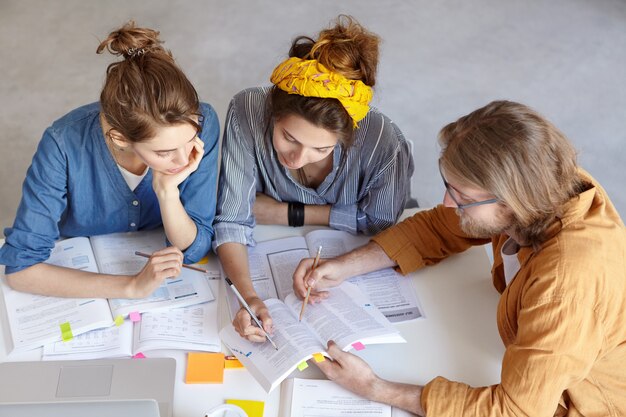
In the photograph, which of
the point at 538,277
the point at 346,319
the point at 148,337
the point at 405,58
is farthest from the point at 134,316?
the point at 405,58

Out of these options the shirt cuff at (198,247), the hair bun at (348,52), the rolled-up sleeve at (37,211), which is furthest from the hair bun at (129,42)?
the shirt cuff at (198,247)

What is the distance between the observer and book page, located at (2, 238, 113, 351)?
1.81 metres

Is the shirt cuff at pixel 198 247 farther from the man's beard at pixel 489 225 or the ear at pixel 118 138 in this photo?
the man's beard at pixel 489 225

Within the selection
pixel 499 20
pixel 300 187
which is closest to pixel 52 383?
pixel 300 187

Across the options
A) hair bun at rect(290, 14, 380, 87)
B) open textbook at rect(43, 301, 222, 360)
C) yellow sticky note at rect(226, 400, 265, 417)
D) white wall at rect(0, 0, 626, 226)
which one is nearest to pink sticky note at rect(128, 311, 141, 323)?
open textbook at rect(43, 301, 222, 360)

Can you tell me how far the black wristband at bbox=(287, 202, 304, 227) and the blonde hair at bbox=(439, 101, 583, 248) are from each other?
0.68 m

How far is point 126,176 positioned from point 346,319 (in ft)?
2.35

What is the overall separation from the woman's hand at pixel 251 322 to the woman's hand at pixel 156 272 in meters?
0.21

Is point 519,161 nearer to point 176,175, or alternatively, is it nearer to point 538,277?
point 538,277

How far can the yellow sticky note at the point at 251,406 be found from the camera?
168 centimetres

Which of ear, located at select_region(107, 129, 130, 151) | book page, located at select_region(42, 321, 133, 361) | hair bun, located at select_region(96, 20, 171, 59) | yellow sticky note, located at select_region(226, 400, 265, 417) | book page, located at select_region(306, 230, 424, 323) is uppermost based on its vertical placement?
hair bun, located at select_region(96, 20, 171, 59)

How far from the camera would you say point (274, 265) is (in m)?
2.11

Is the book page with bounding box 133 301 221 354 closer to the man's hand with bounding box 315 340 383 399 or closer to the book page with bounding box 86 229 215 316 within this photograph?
the book page with bounding box 86 229 215 316

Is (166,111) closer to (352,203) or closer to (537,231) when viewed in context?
(352,203)
